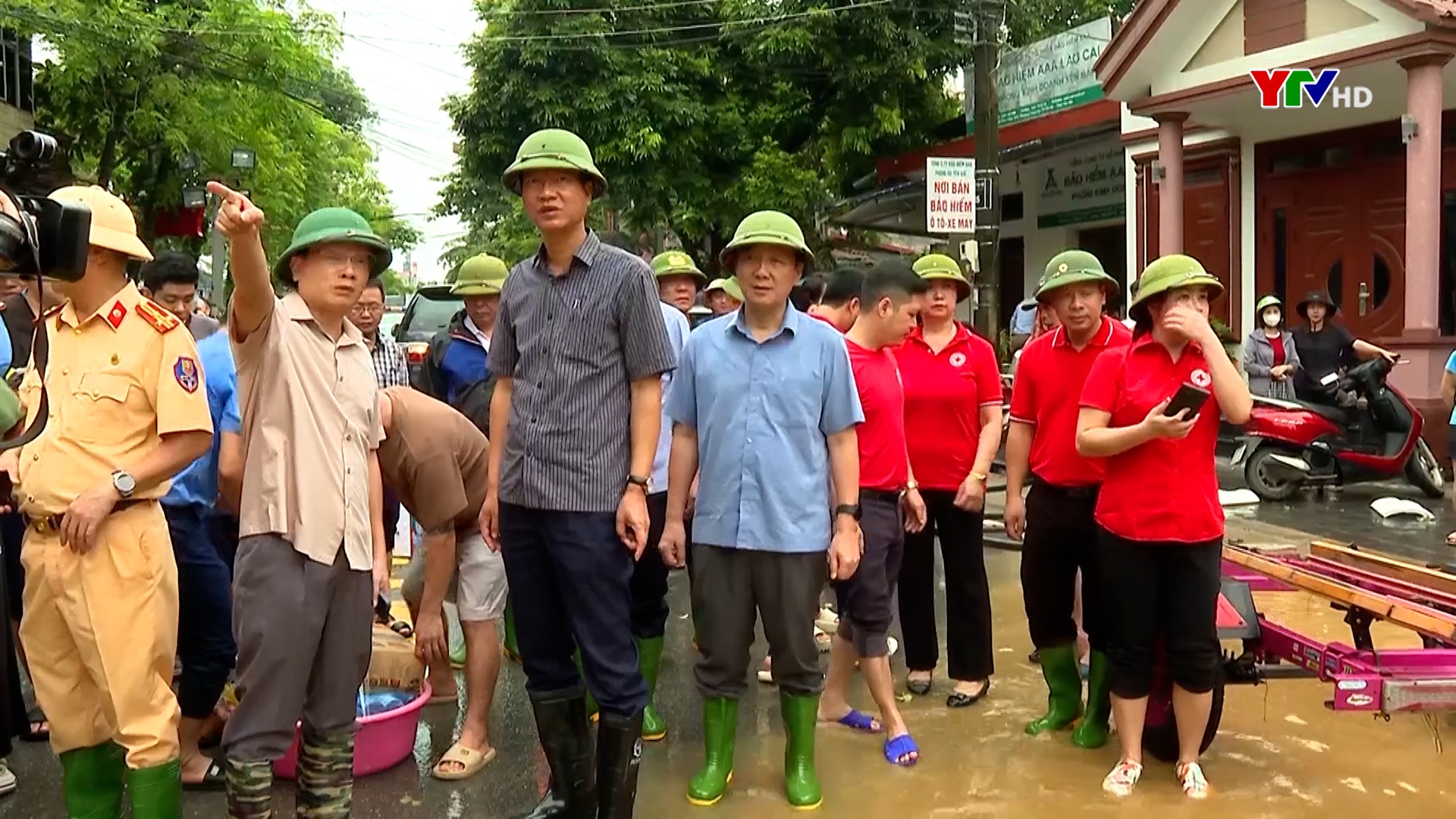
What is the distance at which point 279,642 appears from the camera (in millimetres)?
2906

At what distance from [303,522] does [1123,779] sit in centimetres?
268

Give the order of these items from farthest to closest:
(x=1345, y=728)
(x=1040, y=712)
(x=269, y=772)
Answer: (x=1040, y=712) → (x=1345, y=728) → (x=269, y=772)

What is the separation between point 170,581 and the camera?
123 inches

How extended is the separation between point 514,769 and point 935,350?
228 centimetres

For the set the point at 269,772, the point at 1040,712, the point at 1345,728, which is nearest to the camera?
the point at 269,772

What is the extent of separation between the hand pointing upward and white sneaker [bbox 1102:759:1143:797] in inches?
121

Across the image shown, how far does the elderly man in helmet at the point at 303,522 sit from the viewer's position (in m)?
2.90

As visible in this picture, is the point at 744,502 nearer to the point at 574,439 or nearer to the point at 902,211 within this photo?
the point at 574,439

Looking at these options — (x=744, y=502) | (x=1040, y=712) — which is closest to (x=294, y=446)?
(x=744, y=502)

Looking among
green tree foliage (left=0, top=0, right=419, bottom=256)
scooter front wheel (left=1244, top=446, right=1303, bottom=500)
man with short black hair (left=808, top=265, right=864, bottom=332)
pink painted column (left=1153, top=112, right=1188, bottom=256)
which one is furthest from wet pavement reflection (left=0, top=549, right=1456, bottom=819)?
green tree foliage (left=0, top=0, right=419, bottom=256)

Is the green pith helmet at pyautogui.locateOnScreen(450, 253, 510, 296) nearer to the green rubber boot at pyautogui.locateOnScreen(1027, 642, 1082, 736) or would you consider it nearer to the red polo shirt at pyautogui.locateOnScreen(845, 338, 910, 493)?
the red polo shirt at pyautogui.locateOnScreen(845, 338, 910, 493)

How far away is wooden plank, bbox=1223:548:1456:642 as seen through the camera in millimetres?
3502

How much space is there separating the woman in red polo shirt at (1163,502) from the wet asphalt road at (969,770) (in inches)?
9.5

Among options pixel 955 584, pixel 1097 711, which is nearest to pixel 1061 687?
pixel 1097 711
